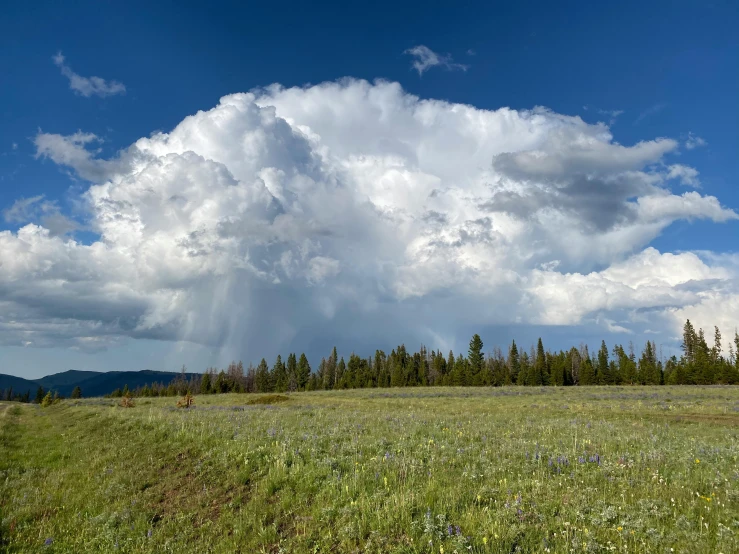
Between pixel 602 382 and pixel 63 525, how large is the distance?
127480 mm

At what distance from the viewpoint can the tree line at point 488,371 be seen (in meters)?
101

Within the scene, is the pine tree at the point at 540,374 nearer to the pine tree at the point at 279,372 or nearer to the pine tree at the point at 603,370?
the pine tree at the point at 603,370

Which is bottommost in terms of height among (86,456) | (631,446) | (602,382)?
(602,382)

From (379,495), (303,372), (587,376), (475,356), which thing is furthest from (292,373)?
(379,495)

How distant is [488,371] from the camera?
121938 millimetres

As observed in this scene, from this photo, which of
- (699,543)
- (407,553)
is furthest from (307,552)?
(699,543)

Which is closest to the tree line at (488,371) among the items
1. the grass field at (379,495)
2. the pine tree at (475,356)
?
the pine tree at (475,356)

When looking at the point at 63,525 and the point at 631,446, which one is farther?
the point at 631,446

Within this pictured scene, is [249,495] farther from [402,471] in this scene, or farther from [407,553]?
[407,553]

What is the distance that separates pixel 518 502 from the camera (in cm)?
757

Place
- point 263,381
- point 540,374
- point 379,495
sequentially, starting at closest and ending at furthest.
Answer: point 379,495 → point 540,374 → point 263,381

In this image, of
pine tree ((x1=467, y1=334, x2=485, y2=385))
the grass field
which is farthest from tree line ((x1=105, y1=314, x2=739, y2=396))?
the grass field

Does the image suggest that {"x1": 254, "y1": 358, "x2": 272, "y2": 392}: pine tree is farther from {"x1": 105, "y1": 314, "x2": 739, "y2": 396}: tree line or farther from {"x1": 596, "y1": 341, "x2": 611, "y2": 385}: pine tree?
{"x1": 596, "y1": 341, "x2": 611, "y2": 385}: pine tree

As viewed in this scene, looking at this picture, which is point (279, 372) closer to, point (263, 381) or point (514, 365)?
point (263, 381)
